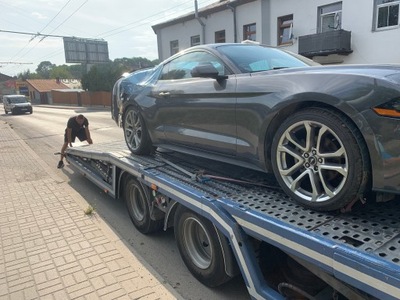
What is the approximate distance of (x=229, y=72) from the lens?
10.5 ft

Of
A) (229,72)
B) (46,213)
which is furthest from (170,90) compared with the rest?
(46,213)

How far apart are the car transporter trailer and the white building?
1351 centimetres

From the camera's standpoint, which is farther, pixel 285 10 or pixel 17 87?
pixel 17 87

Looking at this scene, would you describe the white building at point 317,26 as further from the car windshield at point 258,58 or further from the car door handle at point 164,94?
the car door handle at point 164,94

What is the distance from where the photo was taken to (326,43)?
15.6m

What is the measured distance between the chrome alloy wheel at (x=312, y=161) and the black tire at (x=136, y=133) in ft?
8.24

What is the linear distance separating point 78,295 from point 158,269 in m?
0.82

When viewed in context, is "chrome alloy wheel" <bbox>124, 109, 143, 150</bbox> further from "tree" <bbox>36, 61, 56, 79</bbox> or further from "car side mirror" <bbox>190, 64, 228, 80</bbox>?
"tree" <bbox>36, 61, 56, 79</bbox>

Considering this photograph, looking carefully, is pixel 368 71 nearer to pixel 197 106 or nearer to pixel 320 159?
pixel 320 159

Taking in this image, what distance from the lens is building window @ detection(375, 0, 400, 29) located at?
1368cm

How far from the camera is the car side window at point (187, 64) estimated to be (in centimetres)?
346

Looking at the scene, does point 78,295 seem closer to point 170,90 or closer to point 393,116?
point 170,90

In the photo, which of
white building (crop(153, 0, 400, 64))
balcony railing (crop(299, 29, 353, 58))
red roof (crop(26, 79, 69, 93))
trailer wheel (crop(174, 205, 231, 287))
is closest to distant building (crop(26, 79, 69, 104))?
red roof (crop(26, 79, 69, 93))

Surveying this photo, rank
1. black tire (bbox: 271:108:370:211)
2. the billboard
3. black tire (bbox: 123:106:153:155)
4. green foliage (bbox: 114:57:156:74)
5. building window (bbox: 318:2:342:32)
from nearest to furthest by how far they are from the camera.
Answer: black tire (bbox: 271:108:370:211), black tire (bbox: 123:106:153:155), green foliage (bbox: 114:57:156:74), building window (bbox: 318:2:342:32), the billboard
